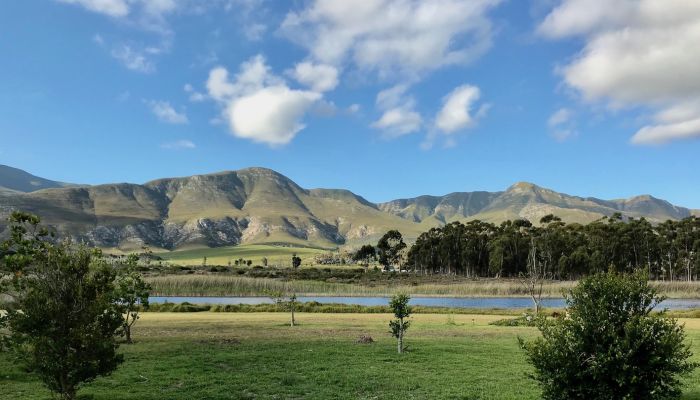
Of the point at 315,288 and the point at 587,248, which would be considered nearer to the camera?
the point at 315,288

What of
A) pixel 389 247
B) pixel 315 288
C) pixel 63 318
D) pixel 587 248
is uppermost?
pixel 389 247

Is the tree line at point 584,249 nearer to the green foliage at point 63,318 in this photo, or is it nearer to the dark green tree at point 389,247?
the dark green tree at point 389,247

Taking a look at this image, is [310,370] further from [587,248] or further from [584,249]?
[587,248]

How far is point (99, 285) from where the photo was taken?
49.9 ft

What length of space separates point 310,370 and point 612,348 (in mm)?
12820

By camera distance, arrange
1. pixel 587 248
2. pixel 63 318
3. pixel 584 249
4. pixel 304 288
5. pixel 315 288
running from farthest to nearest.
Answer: pixel 587 248 < pixel 584 249 < pixel 315 288 < pixel 304 288 < pixel 63 318

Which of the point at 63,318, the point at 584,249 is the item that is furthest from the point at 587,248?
the point at 63,318

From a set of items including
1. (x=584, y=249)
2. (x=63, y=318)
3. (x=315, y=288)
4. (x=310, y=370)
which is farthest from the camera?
(x=584, y=249)

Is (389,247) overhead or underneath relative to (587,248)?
overhead

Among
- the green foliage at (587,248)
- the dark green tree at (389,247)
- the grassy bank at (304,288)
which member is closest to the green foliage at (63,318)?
the grassy bank at (304,288)

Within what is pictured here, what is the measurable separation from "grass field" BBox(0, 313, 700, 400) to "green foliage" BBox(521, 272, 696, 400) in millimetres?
5285

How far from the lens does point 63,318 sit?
47.3ft

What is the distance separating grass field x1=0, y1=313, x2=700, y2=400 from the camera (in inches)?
690

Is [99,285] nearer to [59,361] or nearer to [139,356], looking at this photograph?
[59,361]
